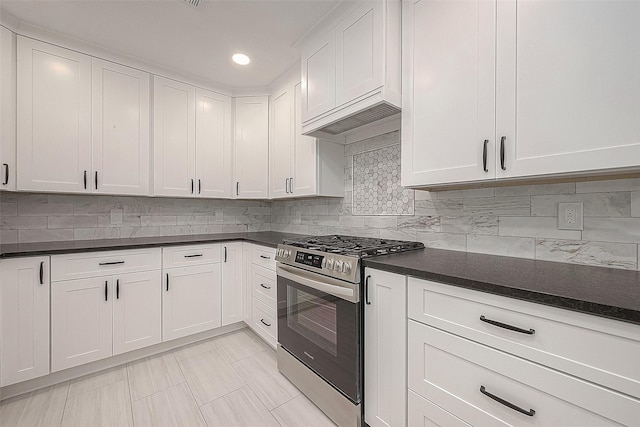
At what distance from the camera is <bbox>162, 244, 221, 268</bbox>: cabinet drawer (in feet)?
7.54

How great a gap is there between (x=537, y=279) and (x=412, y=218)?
38.0 inches

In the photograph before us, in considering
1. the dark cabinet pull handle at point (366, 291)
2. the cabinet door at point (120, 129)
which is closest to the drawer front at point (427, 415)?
the dark cabinet pull handle at point (366, 291)

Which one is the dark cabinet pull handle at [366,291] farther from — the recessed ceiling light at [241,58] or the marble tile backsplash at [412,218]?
the recessed ceiling light at [241,58]

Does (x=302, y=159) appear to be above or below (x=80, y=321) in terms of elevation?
above

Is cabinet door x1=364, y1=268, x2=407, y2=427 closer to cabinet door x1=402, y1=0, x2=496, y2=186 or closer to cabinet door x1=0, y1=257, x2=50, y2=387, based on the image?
cabinet door x1=402, y1=0, x2=496, y2=186

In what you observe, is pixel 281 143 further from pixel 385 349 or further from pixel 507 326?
pixel 507 326

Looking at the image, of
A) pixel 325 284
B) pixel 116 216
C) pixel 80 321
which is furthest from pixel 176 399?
pixel 116 216

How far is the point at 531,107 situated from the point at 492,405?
3.79 ft

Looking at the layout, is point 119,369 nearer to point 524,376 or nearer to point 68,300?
point 68,300

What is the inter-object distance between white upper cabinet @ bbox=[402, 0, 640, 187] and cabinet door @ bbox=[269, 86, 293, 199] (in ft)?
4.31

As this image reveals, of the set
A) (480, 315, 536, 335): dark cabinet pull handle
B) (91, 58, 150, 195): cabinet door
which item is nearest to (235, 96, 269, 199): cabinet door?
(91, 58, 150, 195): cabinet door

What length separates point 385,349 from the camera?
131cm

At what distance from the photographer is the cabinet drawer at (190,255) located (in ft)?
7.54

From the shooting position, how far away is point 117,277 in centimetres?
207
